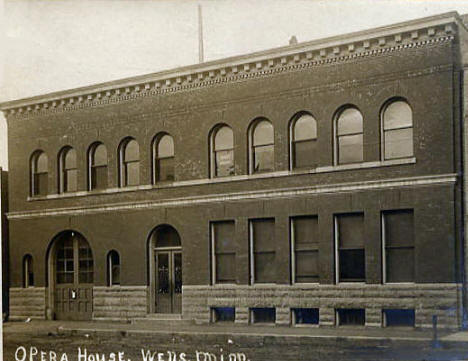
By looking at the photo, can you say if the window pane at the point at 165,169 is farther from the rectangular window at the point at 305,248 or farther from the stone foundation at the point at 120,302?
the rectangular window at the point at 305,248

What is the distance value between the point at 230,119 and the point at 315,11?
7.30 meters

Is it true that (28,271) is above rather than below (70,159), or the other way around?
below

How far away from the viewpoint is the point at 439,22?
18.0 metres

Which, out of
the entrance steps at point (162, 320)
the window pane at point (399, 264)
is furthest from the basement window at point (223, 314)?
the window pane at point (399, 264)

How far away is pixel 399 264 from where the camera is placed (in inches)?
754

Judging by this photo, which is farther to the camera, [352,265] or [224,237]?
[224,237]

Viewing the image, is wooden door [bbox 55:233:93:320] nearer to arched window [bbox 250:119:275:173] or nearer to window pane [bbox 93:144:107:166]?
window pane [bbox 93:144:107:166]

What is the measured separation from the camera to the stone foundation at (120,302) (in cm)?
2319

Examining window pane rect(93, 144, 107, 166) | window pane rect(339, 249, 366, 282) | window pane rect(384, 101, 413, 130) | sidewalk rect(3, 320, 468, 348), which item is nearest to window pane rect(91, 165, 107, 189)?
window pane rect(93, 144, 107, 166)

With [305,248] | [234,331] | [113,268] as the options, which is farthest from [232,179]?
[113,268]

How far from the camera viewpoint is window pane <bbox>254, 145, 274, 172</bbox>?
Result: 21.3 meters

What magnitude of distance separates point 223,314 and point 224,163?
14.8ft

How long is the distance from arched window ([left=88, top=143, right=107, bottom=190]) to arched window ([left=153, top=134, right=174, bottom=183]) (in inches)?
75.3

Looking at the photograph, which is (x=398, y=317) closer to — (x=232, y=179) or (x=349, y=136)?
(x=349, y=136)
